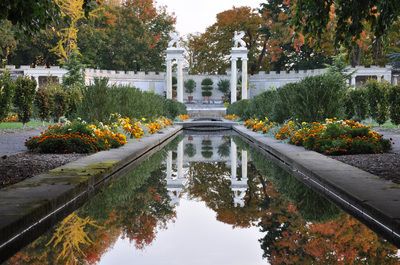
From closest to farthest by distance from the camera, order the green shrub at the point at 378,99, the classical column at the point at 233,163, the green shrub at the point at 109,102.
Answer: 1. the classical column at the point at 233,163
2. the green shrub at the point at 109,102
3. the green shrub at the point at 378,99

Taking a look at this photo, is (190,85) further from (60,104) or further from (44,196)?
(44,196)

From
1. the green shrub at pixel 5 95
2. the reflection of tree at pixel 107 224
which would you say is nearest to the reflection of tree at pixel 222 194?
the reflection of tree at pixel 107 224

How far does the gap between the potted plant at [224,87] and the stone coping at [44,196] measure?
52.3 meters

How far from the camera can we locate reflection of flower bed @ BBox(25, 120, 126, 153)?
14891mm

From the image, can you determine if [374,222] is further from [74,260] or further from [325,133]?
[325,133]

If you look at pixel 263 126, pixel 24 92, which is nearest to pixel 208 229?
pixel 263 126

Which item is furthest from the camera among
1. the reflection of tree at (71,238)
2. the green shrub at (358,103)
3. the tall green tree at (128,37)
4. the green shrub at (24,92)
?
the tall green tree at (128,37)

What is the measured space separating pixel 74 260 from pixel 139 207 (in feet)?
9.58

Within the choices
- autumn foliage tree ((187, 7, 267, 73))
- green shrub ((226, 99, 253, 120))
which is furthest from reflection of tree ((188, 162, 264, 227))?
autumn foliage tree ((187, 7, 267, 73))

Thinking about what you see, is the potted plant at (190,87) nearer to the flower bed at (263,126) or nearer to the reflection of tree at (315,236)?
the flower bed at (263,126)

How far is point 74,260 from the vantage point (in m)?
5.33

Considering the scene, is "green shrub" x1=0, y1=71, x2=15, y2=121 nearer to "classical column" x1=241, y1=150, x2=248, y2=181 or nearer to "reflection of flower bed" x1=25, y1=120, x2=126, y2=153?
"reflection of flower bed" x1=25, y1=120, x2=126, y2=153

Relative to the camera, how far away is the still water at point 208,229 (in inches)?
215

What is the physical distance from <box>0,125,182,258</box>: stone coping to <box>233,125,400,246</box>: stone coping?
3.81 meters
